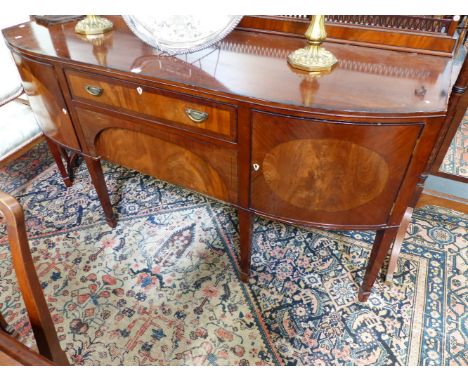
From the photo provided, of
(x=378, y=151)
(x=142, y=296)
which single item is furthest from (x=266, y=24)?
(x=142, y=296)

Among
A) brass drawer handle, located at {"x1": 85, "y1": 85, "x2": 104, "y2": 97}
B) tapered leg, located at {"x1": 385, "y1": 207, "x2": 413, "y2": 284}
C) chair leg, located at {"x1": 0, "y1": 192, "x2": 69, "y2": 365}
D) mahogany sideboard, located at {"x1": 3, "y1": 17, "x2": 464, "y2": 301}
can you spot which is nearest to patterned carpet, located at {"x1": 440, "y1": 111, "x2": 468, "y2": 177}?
tapered leg, located at {"x1": 385, "y1": 207, "x2": 413, "y2": 284}

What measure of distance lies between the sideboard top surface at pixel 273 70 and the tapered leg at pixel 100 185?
0.40 metres

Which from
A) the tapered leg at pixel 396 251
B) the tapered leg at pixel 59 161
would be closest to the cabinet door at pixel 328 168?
the tapered leg at pixel 396 251

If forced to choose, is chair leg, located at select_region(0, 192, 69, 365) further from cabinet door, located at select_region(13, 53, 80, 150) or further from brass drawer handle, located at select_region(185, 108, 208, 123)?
cabinet door, located at select_region(13, 53, 80, 150)

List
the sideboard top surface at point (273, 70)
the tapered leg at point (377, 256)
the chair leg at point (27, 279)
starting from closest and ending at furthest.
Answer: the chair leg at point (27, 279) → the sideboard top surface at point (273, 70) → the tapered leg at point (377, 256)

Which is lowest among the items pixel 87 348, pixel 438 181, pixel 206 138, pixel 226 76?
pixel 87 348

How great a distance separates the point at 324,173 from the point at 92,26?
864 mm

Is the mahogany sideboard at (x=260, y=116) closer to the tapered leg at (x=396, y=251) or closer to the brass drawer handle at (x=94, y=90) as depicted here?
the brass drawer handle at (x=94, y=90)

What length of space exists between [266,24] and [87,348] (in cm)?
113

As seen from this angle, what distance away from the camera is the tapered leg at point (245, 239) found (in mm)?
1061

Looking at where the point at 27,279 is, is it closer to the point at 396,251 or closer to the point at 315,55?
the point at 315,55

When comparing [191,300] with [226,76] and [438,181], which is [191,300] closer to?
[226,76]

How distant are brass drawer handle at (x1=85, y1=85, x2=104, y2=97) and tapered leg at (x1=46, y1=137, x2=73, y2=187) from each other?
2.00 ft

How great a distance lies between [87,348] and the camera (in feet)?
3.61
